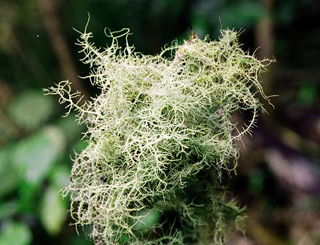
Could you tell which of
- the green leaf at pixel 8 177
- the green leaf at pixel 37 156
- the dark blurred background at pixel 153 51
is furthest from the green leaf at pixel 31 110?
the green leaf at pixel 37 156

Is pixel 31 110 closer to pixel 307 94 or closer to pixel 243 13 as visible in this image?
pixel 243 13

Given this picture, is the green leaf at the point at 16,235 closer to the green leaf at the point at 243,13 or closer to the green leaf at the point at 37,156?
the green leaf at the point at 37,156

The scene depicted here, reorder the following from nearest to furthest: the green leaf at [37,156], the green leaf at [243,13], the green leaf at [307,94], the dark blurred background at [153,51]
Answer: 1. the green leaf at [37,156]
2. the dark blurred background at [153,51]
3. the green leaf at [243,13]
4. the green leaf at [307,94]

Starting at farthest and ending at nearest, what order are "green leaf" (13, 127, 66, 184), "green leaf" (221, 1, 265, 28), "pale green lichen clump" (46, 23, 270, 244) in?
"green leaf" (221, 1, 265, 28) < "green leaf" (13, 127, 66, 184) < "pale green lichen clump" (46, 23, 270, 244)

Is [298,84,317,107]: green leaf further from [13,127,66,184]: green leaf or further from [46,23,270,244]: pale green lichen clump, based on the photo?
[46,23,270,244]: pale green lichen clump

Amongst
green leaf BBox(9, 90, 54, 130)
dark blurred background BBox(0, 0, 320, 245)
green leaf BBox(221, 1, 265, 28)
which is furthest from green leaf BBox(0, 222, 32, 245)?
green leaf BBox(221, 1, 265, 28)

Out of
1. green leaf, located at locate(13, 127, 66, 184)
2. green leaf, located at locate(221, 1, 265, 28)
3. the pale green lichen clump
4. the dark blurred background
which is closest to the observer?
the pale green lichen clump

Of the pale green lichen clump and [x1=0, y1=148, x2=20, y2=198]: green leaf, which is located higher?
[x1=0, y1=148, x2=20, y2=198]: green leaf

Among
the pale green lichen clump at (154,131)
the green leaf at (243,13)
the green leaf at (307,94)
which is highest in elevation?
the green leaf at (243,13)
